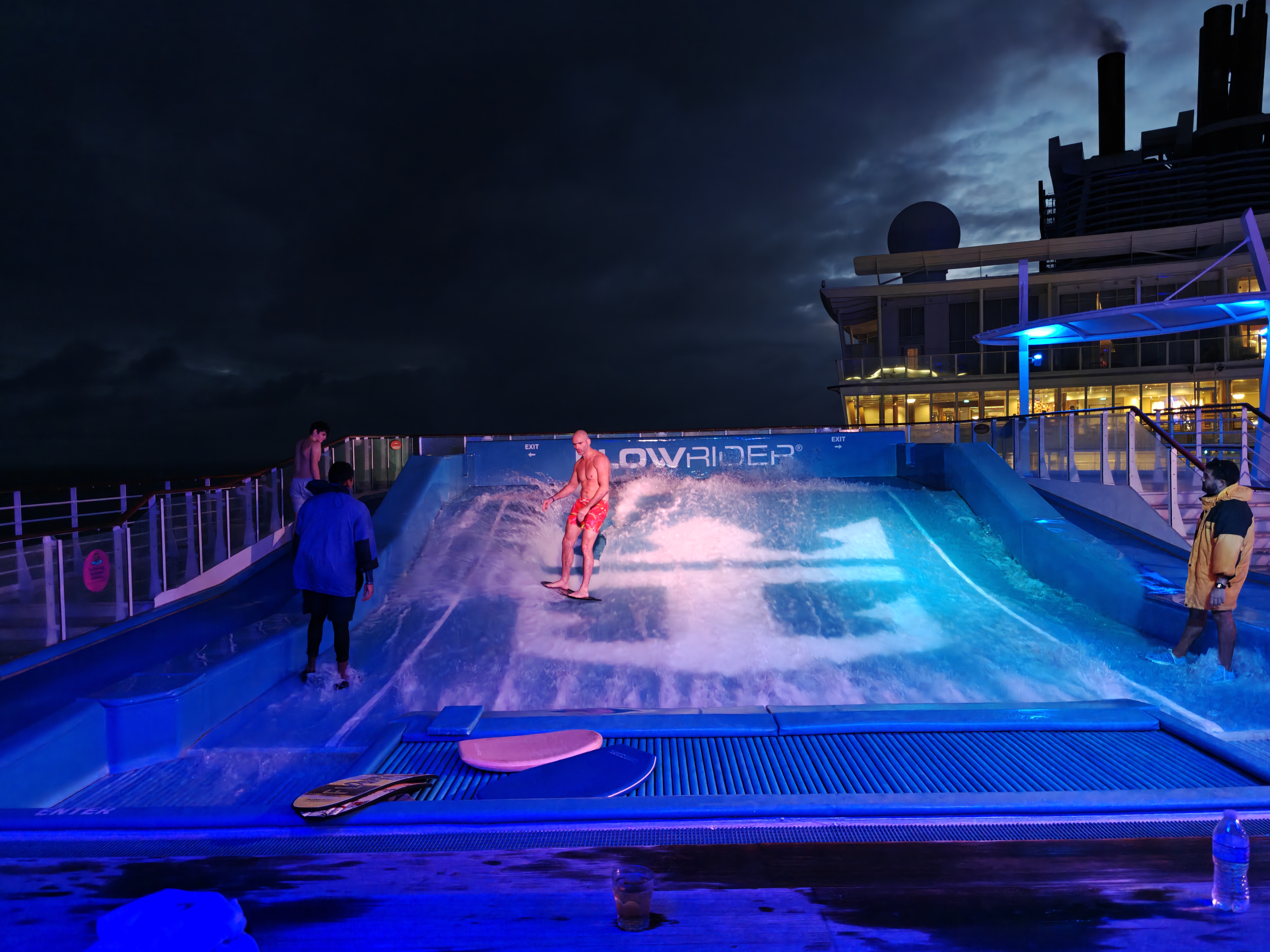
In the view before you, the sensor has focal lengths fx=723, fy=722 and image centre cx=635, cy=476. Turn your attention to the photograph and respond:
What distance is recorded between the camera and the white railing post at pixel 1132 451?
10438 millimetres

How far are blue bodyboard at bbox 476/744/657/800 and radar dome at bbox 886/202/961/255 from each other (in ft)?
101

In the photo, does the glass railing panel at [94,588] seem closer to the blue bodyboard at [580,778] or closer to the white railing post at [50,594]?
the white railing post at [50,594]

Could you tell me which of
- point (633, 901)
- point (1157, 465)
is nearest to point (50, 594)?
point (633, 901)

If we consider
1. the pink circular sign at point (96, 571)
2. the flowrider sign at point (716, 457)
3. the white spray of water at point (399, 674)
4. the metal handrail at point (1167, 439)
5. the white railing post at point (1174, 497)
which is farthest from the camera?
the flowrider sign at point (716, 457)

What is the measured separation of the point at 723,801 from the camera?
2.99 metres

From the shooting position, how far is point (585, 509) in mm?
8211

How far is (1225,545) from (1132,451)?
6032 mm

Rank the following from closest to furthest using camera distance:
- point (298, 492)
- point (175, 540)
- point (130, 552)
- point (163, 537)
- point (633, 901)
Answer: point (633, 901), point (130, 552), point (163, 537), point (298, 492), point (175, 540)

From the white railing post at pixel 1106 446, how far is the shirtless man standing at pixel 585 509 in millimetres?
7603

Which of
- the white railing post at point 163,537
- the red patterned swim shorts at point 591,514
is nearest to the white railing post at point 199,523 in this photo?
the white railing post at point 163,537

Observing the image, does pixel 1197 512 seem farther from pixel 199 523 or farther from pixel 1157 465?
pixel 199 523

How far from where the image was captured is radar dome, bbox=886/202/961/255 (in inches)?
1215

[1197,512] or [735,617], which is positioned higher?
[1197,512]

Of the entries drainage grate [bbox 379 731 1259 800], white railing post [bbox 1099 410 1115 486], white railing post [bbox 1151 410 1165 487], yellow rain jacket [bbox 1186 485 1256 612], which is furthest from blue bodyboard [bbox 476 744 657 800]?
white railing post [bbox 1151 410 1165 487]
